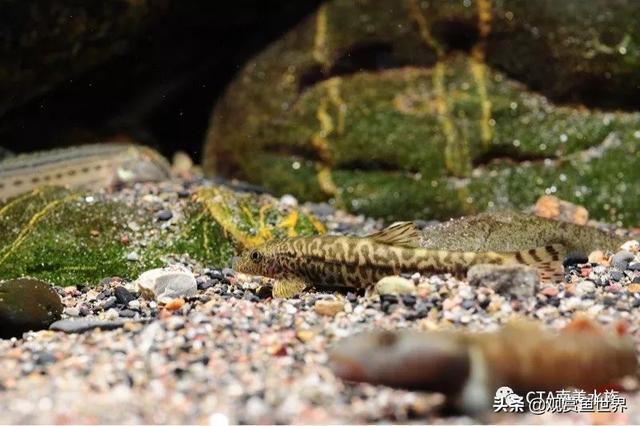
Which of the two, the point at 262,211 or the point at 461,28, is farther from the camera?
the point at 461,28

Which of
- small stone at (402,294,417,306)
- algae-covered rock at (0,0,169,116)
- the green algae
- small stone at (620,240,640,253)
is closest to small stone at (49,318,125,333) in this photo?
small stone at (402,294,417,306)

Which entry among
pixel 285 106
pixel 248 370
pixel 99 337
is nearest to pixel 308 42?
pixel 285 106

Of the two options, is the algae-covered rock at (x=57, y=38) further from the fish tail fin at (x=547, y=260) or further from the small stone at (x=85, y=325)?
the fish tail fin at (x=547, y=260)

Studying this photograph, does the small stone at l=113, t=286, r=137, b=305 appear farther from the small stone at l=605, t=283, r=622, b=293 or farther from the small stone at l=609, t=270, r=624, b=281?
the small stone at l=609, t=270, r=624, b=281

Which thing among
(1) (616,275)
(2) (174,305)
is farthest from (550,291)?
(2) (174,305)

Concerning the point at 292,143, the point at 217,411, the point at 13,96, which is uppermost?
the point at 13,96

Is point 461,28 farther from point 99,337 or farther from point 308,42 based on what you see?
point 99,337

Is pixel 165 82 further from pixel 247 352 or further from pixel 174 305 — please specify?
pixel 247 352
